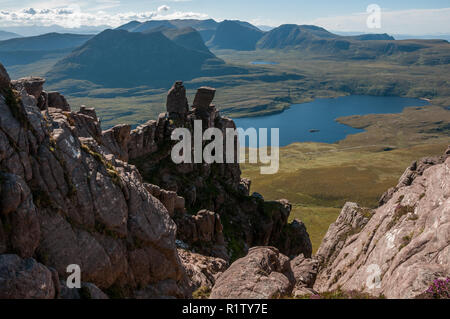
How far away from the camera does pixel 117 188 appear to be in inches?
1157

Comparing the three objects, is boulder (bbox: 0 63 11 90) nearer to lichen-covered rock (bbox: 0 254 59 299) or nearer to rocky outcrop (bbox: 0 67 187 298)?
rocky outcrop (bbox: 0 67 187 298)

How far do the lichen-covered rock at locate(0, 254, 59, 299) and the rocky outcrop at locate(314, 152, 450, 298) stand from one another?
23211 mm

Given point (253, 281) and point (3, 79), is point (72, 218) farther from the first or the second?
point (253, 281)

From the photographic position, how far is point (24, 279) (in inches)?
750

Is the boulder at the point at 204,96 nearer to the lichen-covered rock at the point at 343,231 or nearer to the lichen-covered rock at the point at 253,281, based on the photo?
the lichen-covered rock at the point at 343,231

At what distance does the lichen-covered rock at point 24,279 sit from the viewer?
18484 mm

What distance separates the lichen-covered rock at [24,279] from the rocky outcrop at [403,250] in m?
23.2

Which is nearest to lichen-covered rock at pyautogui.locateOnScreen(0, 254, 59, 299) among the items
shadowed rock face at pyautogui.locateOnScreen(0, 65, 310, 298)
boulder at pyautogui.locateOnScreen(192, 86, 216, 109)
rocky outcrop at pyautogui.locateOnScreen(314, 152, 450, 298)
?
shadowed rock face at pyautogui.locateOnScreen(0, 65, 310, 298)

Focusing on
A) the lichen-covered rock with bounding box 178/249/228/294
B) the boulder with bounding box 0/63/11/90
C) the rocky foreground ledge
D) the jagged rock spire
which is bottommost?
the lichen-covered rock with bounding box 178/249/228/294

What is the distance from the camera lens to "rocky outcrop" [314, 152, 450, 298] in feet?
82.9

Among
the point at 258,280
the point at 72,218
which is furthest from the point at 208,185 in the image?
the point at 72,218

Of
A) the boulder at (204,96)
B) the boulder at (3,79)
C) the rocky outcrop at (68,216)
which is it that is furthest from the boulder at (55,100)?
the boulder at (204,96)

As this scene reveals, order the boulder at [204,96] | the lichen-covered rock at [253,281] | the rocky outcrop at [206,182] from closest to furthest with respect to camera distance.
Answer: the lichen-covered rock at [253,281]
the rocky outcrop at [206,182]
the boulder at [204,96]
